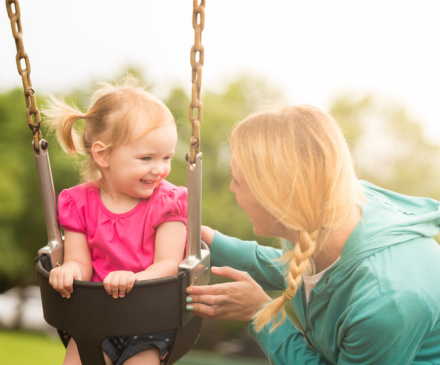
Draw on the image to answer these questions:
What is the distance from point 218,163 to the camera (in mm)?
6805

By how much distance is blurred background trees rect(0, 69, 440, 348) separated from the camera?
6.80 metres

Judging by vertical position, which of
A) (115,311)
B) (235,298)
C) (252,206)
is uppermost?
(252,206)

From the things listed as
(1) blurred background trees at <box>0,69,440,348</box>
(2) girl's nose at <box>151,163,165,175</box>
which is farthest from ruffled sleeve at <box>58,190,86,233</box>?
(1) blurred background trees at <box>0,69,440,348</box>

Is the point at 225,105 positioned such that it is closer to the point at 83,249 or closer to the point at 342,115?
the point at 342,115

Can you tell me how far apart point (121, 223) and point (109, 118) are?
24cm

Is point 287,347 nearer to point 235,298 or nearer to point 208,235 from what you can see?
point 235,298

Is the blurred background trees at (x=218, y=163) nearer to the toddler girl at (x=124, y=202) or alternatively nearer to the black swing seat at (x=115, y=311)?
the toddler girl at (x=124, y=202)

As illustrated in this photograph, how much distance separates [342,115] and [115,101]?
7.80 m

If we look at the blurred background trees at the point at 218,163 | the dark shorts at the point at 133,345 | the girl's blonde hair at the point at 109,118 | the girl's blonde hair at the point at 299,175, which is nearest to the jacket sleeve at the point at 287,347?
the girl's blonde hair at the point at 299,175

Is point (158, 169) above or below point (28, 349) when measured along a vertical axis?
above

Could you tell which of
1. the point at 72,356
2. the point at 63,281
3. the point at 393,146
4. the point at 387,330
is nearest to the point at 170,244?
the point at 63,281

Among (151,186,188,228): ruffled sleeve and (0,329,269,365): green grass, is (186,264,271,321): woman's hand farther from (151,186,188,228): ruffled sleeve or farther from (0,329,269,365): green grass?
(0,329,269,365): green grass

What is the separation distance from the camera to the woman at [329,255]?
2.64 ft

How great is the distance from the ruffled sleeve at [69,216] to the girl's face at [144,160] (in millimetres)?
150
